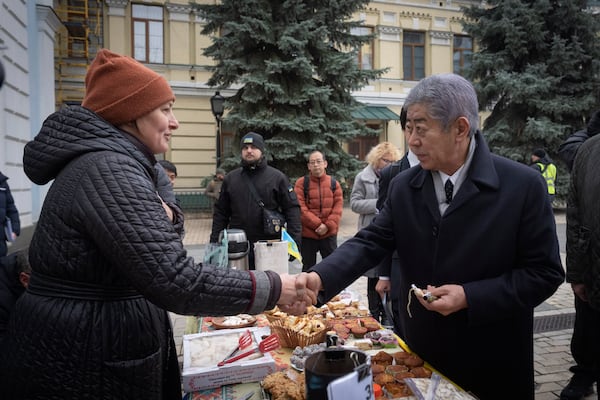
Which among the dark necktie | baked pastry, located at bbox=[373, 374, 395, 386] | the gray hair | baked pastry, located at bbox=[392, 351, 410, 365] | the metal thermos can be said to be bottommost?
baked pastry, located at bbox=[392, 351, 410, 365]

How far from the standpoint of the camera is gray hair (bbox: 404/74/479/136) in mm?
1977

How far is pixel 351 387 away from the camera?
1.19m

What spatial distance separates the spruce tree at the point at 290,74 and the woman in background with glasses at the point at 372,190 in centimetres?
768

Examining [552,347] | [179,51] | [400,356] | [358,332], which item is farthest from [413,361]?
[179,51]

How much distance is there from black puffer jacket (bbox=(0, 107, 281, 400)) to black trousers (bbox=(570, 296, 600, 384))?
3.05 metres

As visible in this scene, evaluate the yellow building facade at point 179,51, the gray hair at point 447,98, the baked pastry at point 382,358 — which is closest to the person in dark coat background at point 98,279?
the baked pastry at point 382,358

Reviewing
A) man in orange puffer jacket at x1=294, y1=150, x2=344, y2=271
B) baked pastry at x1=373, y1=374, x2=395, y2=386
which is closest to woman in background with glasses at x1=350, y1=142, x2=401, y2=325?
man in orange puffer jacket at x1=294, y1=150, x2=344, y2=271

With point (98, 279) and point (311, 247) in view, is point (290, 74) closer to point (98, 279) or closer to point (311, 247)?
point (311, 247)

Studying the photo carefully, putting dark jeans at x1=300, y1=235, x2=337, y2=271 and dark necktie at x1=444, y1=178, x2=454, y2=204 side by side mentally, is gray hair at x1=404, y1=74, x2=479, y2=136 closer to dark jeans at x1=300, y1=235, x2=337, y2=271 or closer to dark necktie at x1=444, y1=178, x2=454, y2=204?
dark necktie at x1=444, y1=178, x2=454, y2=204

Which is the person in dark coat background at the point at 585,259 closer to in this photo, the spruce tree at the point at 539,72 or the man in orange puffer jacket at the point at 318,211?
the man in orange puffer jacket at the point at 318,211

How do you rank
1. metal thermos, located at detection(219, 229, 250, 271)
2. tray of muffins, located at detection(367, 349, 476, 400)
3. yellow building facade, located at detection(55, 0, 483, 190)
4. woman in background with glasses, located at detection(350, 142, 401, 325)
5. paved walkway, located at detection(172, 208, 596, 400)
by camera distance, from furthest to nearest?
yellow building facade, located at detection(55, 0, 483, 190) → woman in background with glasses, located at detection(350, 142, 401, 325) → paved walkway, located at detection(172, 208, 596, 400) → metal thermos, located at detection(219, 229, 250, 271) → tray of muffins, located at detection(367, 349, 476, 400)

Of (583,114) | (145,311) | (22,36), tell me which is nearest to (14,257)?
(145,311)

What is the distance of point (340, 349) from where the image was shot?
148cm

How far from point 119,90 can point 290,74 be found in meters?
12.7
